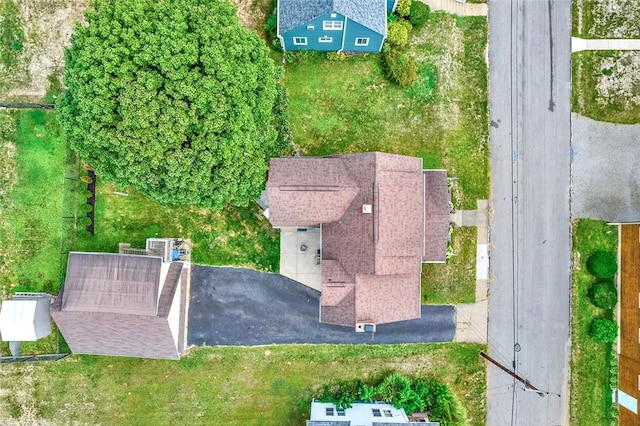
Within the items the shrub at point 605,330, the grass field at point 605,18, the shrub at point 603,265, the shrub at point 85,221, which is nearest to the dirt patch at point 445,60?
the grass field at point 605,18

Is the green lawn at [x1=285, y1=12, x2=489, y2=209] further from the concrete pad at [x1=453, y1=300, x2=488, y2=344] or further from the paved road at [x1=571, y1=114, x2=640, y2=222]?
the concrete pad at [x1=453, y1=300, x2=488, y2=344]

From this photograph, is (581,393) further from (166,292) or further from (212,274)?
(166,292)

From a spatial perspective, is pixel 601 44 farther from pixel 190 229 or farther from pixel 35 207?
pixel 35 207

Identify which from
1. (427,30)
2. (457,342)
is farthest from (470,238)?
(427,30)

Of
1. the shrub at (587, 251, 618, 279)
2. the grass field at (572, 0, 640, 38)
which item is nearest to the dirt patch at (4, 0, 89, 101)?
the grass field at (572, 0, 640, 38)

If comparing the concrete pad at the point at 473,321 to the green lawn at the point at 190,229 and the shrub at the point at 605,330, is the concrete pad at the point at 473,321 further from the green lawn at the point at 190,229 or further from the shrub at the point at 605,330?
the green lawn at the point at 190,229

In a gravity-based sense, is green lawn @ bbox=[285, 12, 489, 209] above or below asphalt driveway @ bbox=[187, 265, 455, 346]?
above
